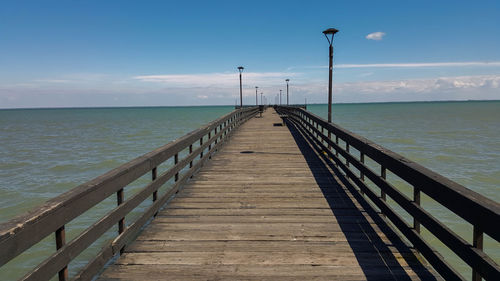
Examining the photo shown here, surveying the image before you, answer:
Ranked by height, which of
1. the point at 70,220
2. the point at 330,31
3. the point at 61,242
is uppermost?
the point at 330,31

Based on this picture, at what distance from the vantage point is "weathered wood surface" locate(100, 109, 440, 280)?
3.22m

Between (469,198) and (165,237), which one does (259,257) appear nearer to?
(165,237)

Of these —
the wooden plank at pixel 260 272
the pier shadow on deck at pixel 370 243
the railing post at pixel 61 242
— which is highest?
the railing post at pixel 61 242

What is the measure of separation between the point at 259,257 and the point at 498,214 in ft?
7.28

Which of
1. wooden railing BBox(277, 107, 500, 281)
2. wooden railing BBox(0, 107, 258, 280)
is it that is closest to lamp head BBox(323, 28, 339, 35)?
wooden railing BBox(277, 107, 500, 281)

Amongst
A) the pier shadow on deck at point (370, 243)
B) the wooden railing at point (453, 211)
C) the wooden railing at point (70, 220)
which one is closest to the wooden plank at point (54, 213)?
the wooden railing at point (70, 220)

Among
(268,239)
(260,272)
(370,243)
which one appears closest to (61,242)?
(260,272)

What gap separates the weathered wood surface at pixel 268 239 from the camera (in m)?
3.22

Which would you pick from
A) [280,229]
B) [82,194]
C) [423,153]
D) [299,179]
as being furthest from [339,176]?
[423,153]

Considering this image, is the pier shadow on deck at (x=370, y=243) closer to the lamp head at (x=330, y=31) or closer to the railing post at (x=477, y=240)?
the railing post at (x=477, y=240)

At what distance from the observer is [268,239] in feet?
13.1

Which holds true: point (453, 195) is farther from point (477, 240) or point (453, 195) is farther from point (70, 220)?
point (70, 220)

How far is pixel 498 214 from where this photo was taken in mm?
2062

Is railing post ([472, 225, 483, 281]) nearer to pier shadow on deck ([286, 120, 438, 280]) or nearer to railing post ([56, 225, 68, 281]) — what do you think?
pier shadow on deck ([286, 120, 438, 280])
